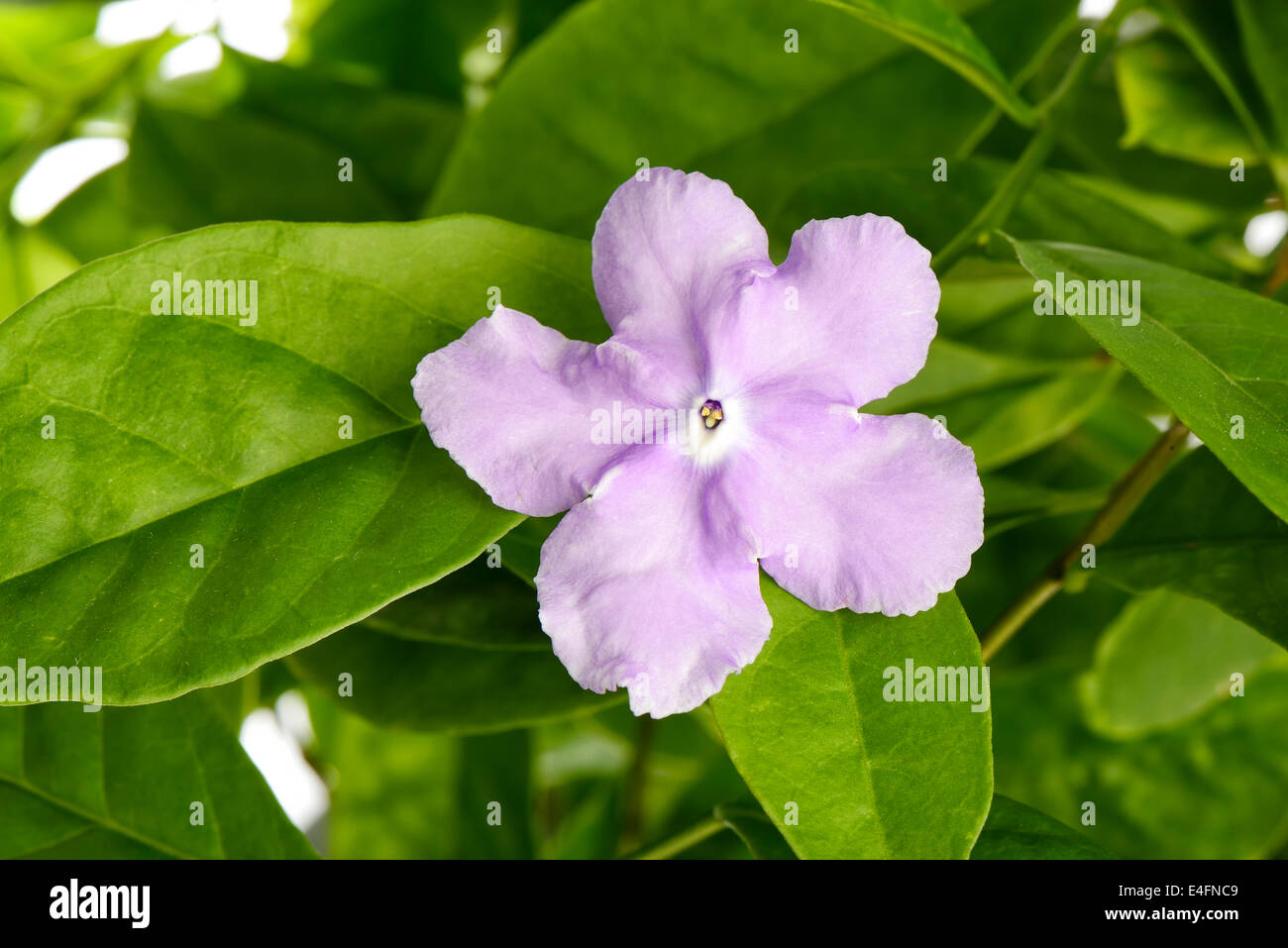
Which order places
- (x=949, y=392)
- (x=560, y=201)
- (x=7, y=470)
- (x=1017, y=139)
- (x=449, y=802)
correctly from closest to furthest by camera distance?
(x=7, y=470), (x=560, y=201), (x=1017, y=139), (x=949, y=392), (x=449, y=802)

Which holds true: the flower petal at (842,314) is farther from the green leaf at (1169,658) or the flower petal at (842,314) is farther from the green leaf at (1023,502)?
the green leaf at (1169,658)

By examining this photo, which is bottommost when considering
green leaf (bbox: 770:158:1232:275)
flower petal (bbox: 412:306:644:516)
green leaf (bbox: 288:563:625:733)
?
green leaf (bbox: 288:563:625:733)

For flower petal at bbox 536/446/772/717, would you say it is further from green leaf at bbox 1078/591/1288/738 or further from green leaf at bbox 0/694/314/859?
green leaf at bbox 1078/591/1288/738

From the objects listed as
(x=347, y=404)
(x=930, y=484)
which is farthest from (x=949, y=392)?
(x=347, y=404)

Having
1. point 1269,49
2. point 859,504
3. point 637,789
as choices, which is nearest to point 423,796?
point 637,789

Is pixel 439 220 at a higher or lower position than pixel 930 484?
higher

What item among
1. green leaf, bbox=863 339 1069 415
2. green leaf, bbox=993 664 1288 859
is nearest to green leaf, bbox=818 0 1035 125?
green leaf, bbox=863 339 1069 415

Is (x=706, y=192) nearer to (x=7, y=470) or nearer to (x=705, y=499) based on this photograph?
(x=705, y=499)
